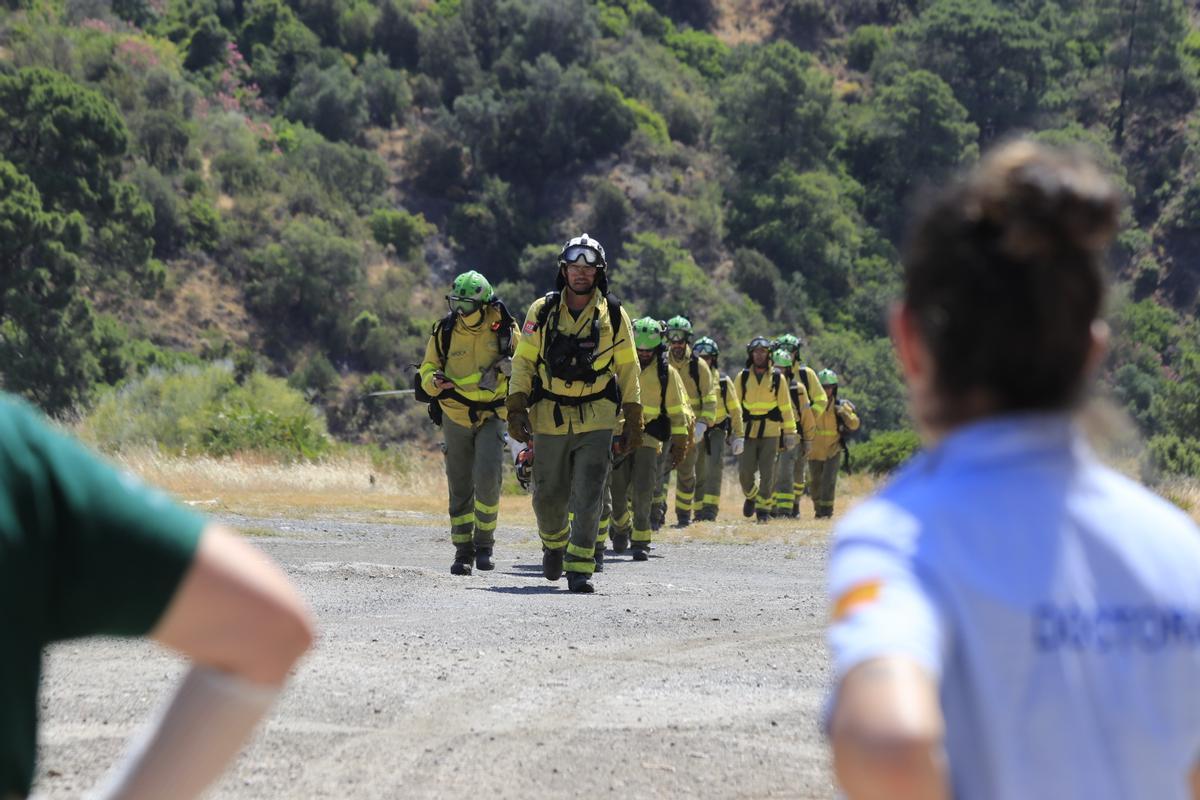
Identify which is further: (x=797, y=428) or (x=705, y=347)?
(x=797, y=428)

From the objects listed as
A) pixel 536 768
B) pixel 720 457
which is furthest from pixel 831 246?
pixel 536 768

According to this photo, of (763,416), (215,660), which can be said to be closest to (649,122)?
(763,416)

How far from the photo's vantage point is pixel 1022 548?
2.20m

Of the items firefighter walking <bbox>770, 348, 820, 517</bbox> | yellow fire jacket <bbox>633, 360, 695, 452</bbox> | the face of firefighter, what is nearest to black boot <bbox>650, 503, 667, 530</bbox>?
firefighter walking <bbox>770, 348, 820, 517</bbox>

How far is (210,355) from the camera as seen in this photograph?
55.7 m

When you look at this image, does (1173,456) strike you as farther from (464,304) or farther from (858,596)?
(858,596)

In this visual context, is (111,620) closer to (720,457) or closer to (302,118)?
(720,457)

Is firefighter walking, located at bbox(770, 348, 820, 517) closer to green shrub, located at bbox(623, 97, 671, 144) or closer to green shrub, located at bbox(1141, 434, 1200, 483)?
green shrub, located at bbox(1141, 434, 1200, 483)

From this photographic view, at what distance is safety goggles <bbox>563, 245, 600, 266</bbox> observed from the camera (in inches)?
502

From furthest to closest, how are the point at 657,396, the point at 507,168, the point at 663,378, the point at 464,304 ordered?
the point at 507,168, the point at 657,396, the point at 663,378, the point at 464,304

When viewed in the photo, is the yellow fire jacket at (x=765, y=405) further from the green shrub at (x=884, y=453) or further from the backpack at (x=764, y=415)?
the green shrub at (x=884, y=453)

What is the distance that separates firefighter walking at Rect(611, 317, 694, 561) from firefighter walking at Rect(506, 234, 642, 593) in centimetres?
456

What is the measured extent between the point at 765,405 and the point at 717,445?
4.22ft

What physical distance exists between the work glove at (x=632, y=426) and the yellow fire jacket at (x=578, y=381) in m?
0.14
